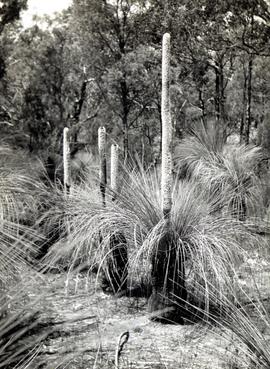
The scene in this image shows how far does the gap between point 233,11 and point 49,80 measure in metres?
8.54

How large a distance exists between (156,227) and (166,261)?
31 cm

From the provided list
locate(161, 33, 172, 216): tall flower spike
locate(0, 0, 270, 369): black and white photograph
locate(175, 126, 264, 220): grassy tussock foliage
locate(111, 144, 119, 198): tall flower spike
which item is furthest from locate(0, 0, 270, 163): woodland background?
locate(161, 33, 172, 216): tall flower spike

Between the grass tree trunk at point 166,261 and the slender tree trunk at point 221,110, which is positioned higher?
the slender tree trunk at point 221,110

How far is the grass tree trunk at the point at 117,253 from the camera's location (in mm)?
4367

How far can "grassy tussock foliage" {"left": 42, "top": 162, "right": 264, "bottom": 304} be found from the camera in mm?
3861

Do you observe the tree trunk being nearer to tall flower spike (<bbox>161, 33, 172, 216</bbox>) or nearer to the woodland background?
tall flower spike (<bbox>161, 33, 172, 216</bbox>)

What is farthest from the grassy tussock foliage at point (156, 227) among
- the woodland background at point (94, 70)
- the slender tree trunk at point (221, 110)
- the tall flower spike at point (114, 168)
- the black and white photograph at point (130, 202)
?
the woodland background at point (94, 70)

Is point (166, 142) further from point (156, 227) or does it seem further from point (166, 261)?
point (166, 261)

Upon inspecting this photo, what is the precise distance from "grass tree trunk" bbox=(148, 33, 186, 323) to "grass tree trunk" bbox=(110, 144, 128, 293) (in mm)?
285

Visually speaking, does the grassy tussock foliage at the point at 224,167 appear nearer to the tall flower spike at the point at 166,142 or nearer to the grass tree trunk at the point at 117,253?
the grass tree trunk at the point at 117,253

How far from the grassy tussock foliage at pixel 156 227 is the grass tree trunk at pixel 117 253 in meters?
0.07

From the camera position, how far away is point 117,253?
4699 millimetres

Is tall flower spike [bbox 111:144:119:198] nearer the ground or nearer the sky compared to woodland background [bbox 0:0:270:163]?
nearer the ground

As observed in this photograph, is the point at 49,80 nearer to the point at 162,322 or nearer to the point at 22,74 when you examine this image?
the point at 22,74
